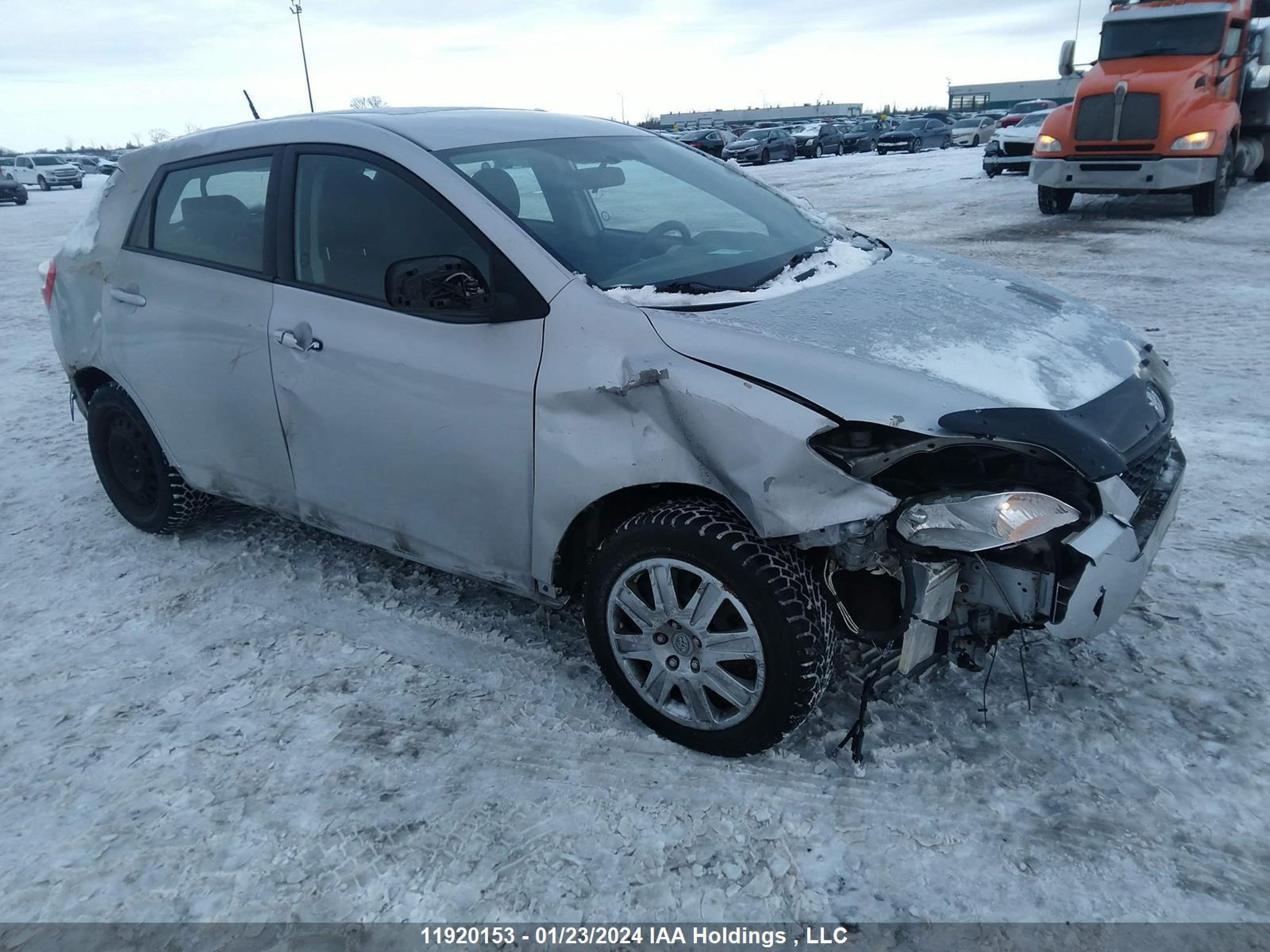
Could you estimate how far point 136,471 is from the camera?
419 cm

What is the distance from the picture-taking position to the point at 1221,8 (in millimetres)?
12156

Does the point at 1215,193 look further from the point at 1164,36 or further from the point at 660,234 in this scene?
the point at 660,234

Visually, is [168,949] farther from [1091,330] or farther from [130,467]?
[1091,330]

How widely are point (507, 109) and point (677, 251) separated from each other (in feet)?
4.07

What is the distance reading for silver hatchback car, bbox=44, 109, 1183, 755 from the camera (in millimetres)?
2318

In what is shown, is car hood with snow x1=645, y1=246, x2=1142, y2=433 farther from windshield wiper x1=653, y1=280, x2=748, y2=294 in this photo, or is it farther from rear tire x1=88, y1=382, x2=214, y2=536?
rear tire x1=88, y1=382, x2=214, y2=536

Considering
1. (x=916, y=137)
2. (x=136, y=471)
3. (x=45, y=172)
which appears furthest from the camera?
(x=45, y=172)

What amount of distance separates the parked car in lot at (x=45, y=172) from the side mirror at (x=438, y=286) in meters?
47.0

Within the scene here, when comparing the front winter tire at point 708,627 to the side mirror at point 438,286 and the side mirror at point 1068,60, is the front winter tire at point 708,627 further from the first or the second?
the side mirror at point 1068,60

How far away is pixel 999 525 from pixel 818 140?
130 ft

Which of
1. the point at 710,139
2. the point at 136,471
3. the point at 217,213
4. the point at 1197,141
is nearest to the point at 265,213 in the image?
the point at 217,213

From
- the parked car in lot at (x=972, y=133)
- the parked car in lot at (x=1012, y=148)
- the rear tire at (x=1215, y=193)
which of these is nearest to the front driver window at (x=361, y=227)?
the rear tire at (x=1215, y=193)

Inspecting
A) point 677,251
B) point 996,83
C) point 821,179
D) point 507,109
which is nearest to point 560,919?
point 677,251

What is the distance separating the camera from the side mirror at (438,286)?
2.62 metres
